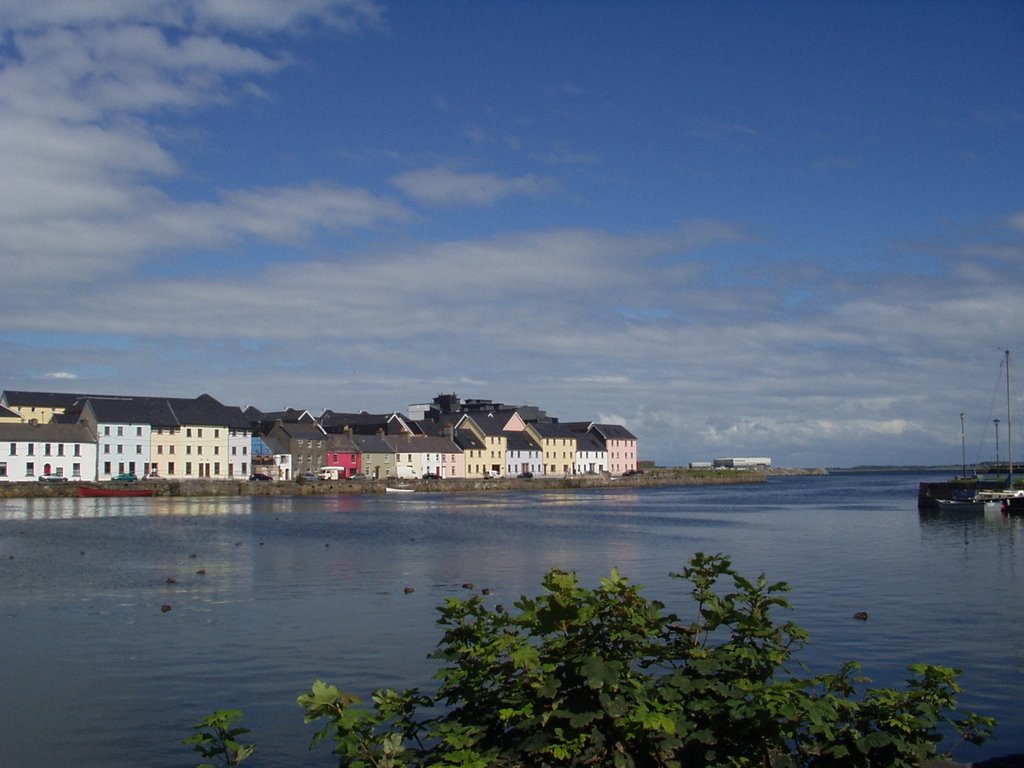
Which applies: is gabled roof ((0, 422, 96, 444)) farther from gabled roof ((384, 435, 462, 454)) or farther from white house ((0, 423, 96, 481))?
gabled roof ((384, 435, 462, 454))

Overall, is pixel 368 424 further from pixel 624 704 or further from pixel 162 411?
pixel 624 704

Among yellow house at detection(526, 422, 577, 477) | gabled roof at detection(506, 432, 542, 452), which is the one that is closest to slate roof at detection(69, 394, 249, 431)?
gabled roof at detection(506, 432, 542, 452)

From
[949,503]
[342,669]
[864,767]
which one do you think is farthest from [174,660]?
[949,503]

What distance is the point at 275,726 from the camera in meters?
15.6

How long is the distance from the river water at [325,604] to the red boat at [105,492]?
36.7 metres

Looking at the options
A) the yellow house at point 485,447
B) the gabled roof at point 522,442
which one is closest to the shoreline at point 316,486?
the yellow house at point 485,447

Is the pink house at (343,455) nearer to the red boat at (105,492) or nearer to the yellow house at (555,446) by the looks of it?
the yellow house at (555,446)

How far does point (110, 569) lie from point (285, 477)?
102 metres

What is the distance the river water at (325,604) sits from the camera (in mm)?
16625

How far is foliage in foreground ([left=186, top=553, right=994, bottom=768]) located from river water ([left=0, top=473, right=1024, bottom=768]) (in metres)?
5.92

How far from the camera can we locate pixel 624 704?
330 inches

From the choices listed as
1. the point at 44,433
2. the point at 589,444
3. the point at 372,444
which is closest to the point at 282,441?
the point at 372,444

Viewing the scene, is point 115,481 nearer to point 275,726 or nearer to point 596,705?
point 275,726

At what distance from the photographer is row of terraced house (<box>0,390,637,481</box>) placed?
115875mm
